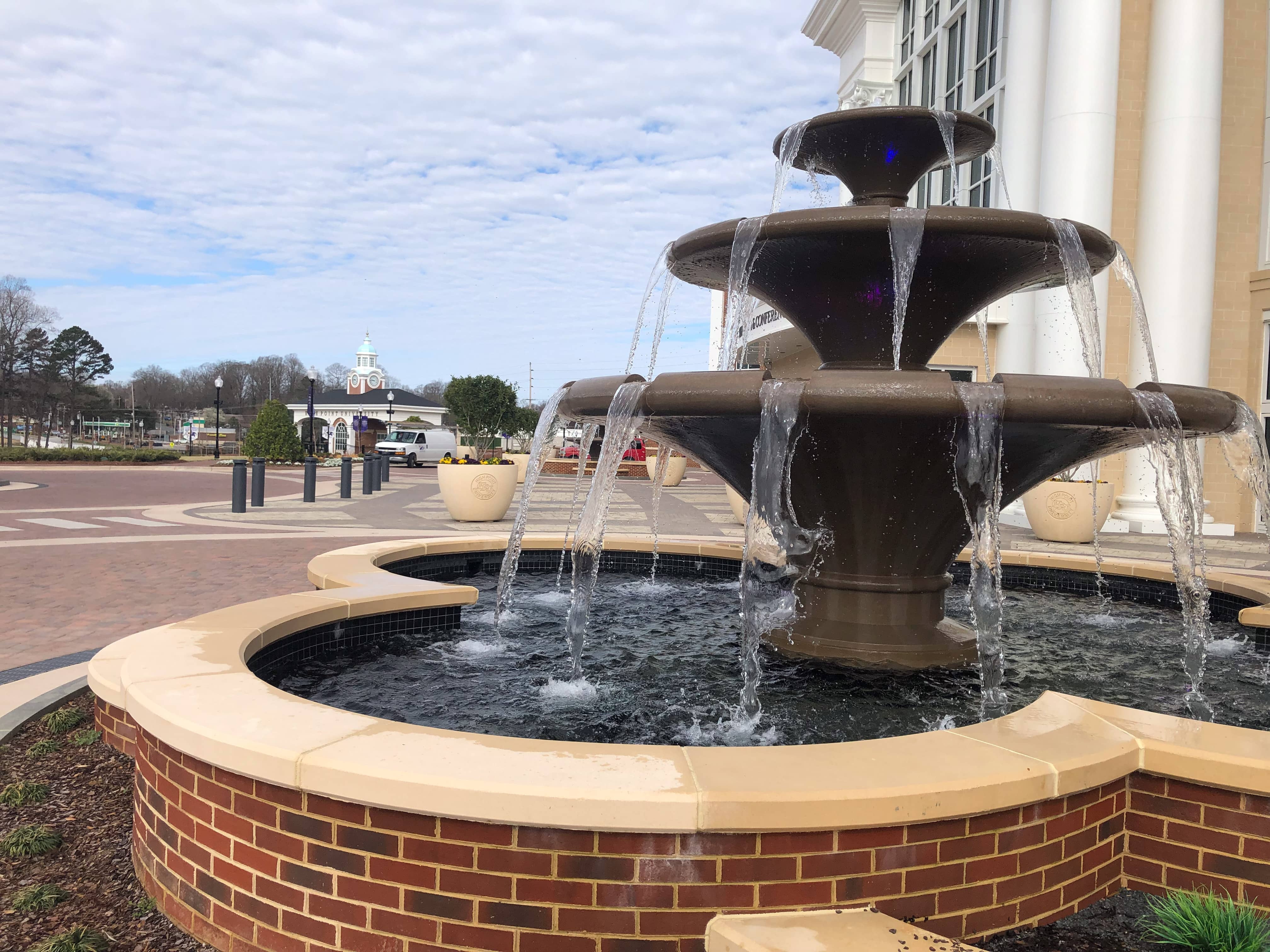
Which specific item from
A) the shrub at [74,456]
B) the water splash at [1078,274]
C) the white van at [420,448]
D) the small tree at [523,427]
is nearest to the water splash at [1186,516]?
the water splash at [1078,274]

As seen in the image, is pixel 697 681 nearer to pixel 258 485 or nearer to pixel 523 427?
pixel 258 485

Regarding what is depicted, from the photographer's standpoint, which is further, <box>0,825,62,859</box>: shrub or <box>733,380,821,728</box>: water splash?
<box>733,380,821,728</box>: water splash

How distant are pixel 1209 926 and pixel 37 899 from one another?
3.43m

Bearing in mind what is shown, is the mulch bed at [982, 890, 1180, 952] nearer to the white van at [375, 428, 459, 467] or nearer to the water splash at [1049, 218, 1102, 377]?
the water splash at [1049, 218, 1102, 377]

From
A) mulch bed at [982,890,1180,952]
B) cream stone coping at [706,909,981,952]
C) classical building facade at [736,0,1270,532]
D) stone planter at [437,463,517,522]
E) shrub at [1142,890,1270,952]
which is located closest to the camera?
cream stone coping at [706,909,981,952]

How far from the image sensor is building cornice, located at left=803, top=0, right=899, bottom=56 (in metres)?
25.6

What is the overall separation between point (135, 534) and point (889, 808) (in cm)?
1340

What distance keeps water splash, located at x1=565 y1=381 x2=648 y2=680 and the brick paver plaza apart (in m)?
3.38

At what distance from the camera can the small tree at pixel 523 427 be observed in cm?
4644

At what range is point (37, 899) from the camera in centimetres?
286

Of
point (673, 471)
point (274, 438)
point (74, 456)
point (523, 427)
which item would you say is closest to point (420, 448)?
point (274, 438)

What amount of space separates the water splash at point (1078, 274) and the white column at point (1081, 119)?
9812 mm

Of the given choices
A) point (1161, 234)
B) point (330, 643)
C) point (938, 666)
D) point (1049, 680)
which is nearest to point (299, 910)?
point (330, 643)

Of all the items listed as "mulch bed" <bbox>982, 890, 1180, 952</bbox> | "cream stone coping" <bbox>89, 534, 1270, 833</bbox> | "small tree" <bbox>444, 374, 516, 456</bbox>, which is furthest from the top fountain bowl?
"small tree" <bbox>444, 374, 516, 456</bbox>
